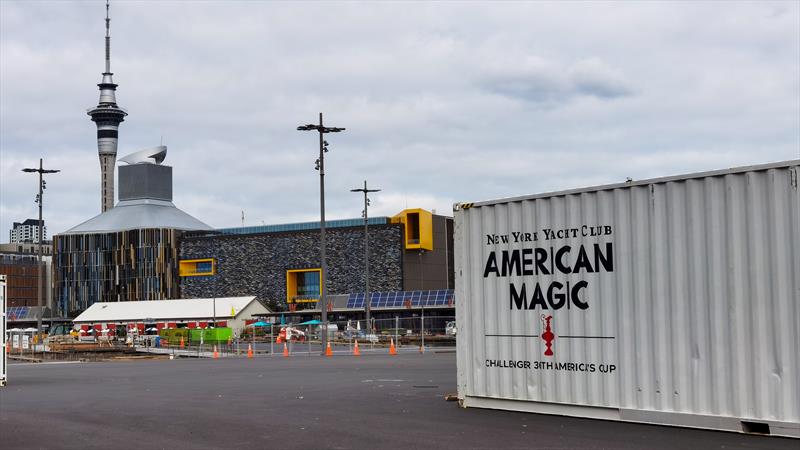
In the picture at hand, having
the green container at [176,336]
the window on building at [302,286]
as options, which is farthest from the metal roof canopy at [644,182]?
the window on building at [302,286]

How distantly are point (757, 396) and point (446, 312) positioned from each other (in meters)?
89.9

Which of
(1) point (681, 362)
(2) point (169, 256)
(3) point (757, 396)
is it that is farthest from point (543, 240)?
(2) point (169, 256)

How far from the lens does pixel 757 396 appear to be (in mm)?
12102

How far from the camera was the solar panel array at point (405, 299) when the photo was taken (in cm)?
10419

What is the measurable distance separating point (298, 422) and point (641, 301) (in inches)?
197

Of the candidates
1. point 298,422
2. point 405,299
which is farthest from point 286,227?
point 298,422

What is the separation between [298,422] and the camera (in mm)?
14242

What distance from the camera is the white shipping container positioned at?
1209cm

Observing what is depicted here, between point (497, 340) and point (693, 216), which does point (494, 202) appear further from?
point (693, 216)

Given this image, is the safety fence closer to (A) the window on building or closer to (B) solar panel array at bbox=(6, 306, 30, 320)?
(A) the window on building

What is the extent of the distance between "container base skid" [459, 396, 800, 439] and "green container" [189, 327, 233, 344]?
4178cm

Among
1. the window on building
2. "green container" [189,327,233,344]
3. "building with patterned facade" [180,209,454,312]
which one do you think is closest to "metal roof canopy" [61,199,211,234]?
"building with patterned facade" [180,209,454,312]

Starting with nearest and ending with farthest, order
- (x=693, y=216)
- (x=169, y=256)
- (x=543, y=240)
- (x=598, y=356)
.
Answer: (x=693, y=216)
(x=598, y=356)
(x=543, y=240)
(x=169, y=256)

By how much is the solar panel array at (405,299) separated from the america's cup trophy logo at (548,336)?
86.3 metres
